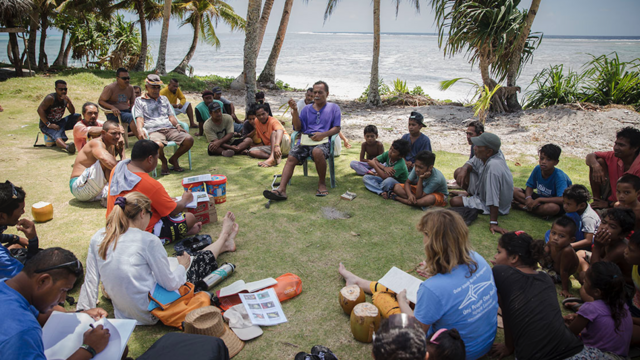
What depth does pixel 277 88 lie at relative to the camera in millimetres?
17703

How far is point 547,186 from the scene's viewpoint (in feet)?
17.5

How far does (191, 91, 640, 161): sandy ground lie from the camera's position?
9.19 meters

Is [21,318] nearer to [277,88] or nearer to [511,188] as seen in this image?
[511,188]

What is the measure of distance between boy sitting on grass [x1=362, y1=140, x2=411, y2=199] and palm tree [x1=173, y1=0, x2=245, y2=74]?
16.9 meters

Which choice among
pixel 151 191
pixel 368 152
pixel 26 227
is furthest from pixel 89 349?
pixel 368 152

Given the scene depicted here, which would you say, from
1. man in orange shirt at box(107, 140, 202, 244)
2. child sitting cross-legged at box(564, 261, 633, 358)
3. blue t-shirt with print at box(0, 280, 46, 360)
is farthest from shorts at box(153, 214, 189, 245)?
child sitting cross-legged at box(564, 261, 633, 358)

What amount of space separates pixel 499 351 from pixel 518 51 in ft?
37.3

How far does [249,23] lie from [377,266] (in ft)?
27.4

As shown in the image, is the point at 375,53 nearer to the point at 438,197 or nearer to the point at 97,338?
the point at 438,197

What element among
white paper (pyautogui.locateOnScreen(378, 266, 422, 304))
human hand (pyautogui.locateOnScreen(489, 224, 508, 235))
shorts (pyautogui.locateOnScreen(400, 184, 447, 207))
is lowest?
white paper (pyautogui.locateOnScreen(378, 266, 422, 304))

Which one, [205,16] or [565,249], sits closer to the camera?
A: [565,249]

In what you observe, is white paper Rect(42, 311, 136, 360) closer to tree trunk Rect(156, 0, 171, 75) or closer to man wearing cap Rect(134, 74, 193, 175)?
man wearing cap Rect(134, 74, 193, 175)

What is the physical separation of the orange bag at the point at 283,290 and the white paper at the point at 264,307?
75 mm

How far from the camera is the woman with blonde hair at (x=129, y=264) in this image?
297 centimetres
